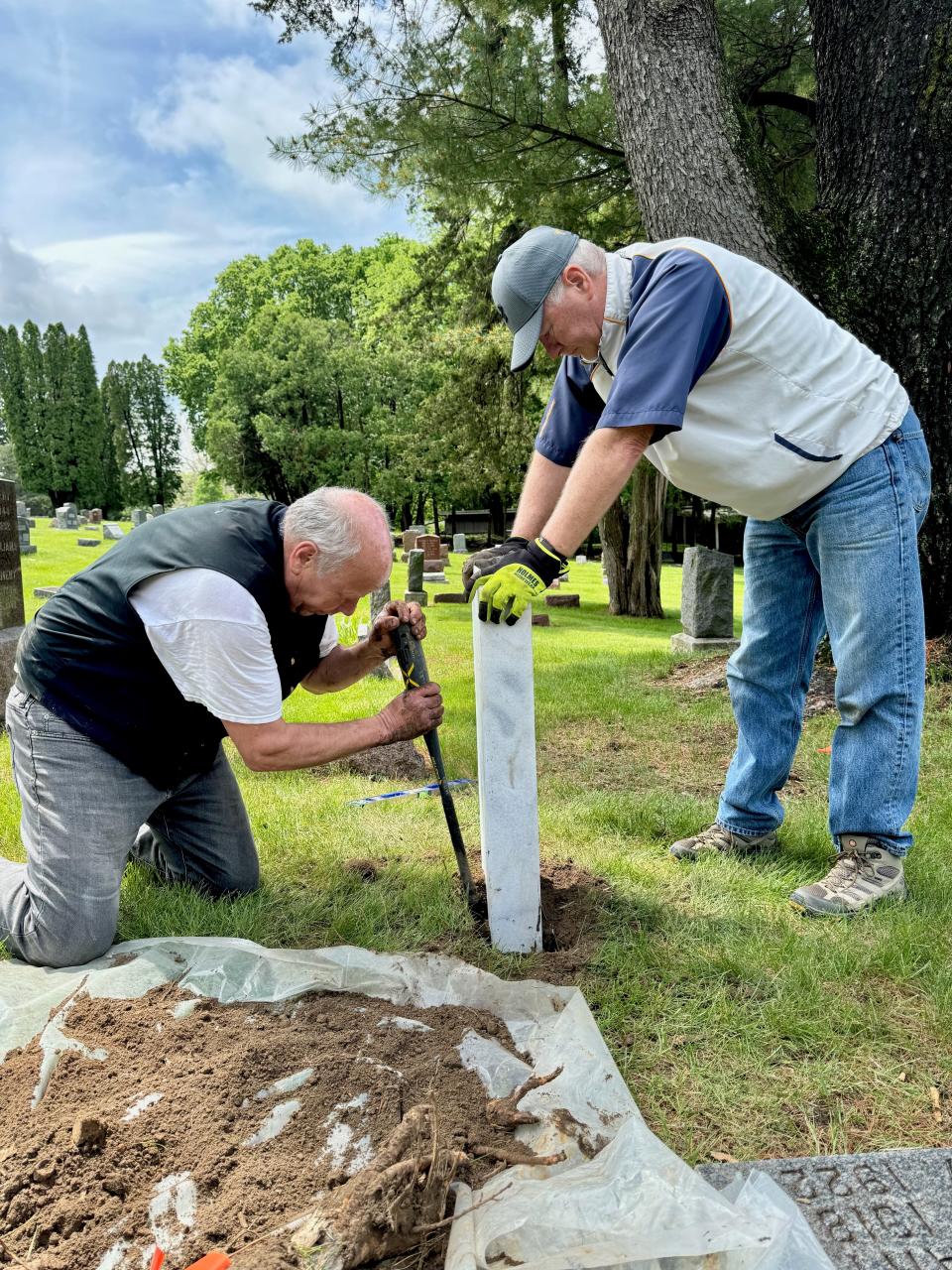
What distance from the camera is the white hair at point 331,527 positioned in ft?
8.43

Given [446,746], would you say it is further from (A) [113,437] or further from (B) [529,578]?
(A) [113,437]

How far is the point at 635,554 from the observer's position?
14.9 m

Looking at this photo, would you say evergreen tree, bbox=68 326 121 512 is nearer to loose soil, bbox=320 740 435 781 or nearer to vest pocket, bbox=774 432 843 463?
loose soil, bbox=320 740 435 781

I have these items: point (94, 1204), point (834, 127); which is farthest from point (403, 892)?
point (834, 127)

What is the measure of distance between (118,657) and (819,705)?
4.93m

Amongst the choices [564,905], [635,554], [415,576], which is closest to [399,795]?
[564,905]

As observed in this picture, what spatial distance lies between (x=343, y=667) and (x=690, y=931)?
4.82 ft

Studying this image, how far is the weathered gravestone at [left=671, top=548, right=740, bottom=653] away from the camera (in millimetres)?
9359

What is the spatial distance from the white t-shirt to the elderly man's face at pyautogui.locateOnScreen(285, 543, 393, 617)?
0.53 feet

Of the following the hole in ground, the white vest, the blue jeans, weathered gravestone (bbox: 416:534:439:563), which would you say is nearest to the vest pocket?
the white vest

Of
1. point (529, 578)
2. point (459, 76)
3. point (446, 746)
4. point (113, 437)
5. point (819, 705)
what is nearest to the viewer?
point (529, 578)

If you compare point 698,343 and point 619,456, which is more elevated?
point 698,343

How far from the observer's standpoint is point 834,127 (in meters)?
5.95

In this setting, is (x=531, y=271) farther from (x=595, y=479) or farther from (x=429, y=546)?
(x=429, y=546)
